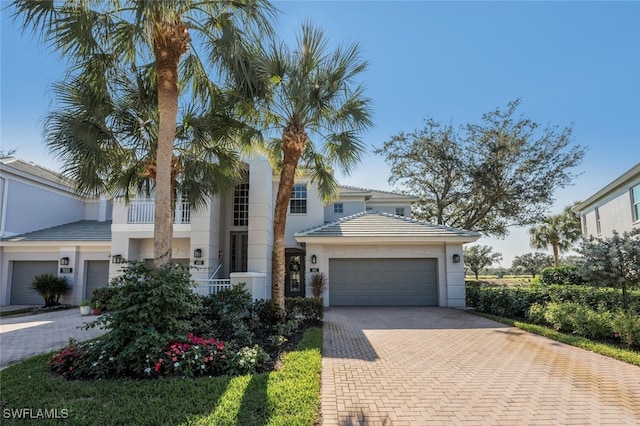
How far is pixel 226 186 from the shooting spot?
11.1 metres

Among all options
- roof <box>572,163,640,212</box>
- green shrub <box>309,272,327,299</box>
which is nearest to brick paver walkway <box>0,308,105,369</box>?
green shrub <box>309,272,327,299</box>

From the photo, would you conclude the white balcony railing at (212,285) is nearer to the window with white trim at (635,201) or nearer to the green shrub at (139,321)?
the green shrub at (139,321)

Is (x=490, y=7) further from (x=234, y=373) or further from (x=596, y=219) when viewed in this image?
(x=596, y=219)

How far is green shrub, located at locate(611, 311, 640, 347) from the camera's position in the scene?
7.52 metres

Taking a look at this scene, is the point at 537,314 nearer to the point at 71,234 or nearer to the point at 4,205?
the point at 71,234

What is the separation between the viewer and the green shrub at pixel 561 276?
63.5 ft

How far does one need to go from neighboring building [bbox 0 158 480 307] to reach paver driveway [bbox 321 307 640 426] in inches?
231

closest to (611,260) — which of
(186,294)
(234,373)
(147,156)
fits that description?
(234,373)

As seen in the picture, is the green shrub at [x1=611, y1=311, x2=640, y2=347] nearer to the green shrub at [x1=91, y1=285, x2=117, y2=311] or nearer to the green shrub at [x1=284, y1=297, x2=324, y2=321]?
the green shrub at [x1=284, y1=297, x2=324, y2=321]

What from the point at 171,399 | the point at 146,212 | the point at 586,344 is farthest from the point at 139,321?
the point at 146,212

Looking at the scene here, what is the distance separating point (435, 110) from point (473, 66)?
8.20 metres

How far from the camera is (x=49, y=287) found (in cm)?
1525

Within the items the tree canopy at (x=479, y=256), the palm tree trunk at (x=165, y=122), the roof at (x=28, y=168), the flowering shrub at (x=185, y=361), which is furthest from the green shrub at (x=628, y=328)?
the tree canopy at (x=479, y=256)

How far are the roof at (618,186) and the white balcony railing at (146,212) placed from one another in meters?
20.5
